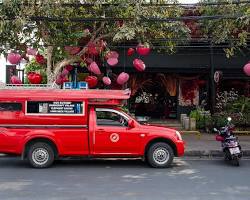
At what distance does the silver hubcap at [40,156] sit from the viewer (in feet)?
40.9

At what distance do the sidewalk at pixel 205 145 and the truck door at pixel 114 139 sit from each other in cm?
346

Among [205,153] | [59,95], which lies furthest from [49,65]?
[205,153]

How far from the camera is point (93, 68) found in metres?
17.3

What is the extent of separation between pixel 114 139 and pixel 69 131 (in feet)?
4.04

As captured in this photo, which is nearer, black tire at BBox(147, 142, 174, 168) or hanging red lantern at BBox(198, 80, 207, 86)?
black tire at BBox(147, 142, 174, 168)

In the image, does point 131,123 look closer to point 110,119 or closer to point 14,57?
point 110,119

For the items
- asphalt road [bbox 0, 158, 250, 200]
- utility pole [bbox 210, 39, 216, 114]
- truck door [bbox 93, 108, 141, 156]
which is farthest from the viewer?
utility pole [bbox 210, 39, 216, 114]

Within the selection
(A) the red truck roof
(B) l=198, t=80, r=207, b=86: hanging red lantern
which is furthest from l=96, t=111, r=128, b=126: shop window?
(B) l=198, t=80, r=207, b=86: hanging red lantern

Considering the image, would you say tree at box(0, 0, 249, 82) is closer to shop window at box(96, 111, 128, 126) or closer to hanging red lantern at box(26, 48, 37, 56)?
hanging red lantern at box(26, 48, 37, 56)

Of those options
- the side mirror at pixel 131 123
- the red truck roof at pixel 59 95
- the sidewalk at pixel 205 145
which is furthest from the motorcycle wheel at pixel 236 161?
the red truck roof at pixel 59 95

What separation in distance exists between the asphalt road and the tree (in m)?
4.38

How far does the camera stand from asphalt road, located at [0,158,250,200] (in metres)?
9.01

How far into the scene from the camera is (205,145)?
55.8 feet

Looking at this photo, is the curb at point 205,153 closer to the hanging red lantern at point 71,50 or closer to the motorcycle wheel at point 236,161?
the motorcycle wheel at point 236,161
